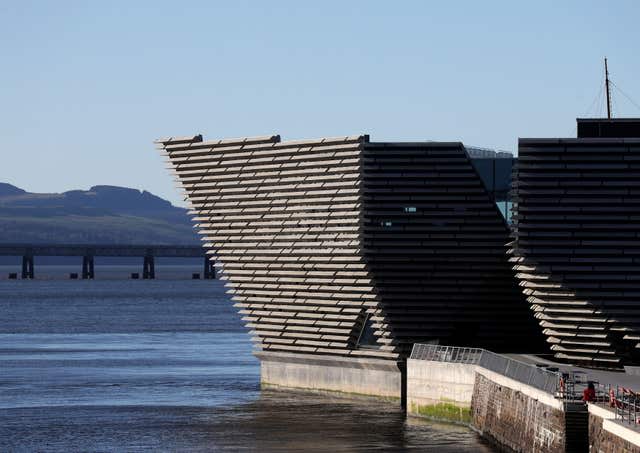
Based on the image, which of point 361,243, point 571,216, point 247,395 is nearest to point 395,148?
point 361,243

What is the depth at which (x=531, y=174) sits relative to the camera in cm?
7244

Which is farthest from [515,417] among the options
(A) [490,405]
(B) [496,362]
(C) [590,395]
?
(C) [590,395]

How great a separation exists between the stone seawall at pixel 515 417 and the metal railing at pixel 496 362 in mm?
388

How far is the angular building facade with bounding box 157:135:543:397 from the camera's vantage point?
261 ft

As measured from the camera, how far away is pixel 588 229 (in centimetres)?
7250

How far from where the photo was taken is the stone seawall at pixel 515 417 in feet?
182

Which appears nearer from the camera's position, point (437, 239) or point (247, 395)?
point (437, 239)

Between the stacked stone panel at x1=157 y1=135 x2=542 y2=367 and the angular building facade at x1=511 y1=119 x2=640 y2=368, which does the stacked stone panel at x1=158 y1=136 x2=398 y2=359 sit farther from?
the angular building facade at x1=511 y1=119 x2=640 y2=368

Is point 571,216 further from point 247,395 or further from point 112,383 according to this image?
point 112,383

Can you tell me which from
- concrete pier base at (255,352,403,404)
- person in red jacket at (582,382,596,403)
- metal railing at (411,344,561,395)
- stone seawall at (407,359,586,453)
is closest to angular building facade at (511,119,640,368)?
metal railing at (411,344,561,395)

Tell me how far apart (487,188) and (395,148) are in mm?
4770

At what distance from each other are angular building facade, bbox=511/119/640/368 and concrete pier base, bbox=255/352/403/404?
11.8 meters

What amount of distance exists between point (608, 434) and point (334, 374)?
37755mm

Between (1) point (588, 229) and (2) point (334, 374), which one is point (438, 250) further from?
(2) point (334, 374)
